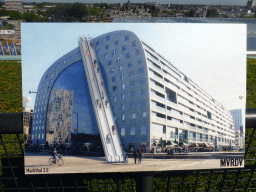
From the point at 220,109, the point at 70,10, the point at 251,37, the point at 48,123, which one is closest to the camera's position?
the point at 48,123

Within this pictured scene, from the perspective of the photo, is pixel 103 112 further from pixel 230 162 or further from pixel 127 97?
pixel 230 162

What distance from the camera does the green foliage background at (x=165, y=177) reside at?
1.83 m

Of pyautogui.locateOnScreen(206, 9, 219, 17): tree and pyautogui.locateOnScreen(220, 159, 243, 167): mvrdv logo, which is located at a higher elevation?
pyautogui.locateOnScreen(206, 9, 219, 17): tree

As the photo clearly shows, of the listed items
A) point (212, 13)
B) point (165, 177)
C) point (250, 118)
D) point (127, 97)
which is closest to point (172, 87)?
point (127, 97)

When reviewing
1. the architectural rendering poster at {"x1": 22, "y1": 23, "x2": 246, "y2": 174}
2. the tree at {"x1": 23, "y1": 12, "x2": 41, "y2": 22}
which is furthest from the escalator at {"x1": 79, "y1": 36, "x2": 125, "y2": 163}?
the tree at {"x1": 23, "y1": 12, "x2": 41, "y2": 22}

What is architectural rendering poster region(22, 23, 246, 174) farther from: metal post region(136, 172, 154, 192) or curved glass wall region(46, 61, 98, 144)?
metal post region(136, 172, 154, 192)

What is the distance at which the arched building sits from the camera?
54.6 inches

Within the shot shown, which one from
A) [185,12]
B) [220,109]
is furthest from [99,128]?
[185,12]

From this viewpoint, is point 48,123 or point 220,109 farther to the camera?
point 220,109

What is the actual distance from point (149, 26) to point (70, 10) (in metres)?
23.7

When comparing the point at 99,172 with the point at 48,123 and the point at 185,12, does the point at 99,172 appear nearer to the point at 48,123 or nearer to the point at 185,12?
the point at 48,123

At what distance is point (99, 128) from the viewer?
56.3 inches

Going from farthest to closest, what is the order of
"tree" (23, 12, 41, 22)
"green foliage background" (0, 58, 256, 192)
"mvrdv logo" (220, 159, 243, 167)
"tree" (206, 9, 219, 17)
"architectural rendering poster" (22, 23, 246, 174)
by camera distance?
"tree" (206, 9, 219, 17) → "tree" (23, 12, 41, 22) → "green foliage background" (0, 58, 256, 192) → "mvrdv logo" (220, 159, 243, 167) → "architectural rendering poster" (22, 23, 246, 174)

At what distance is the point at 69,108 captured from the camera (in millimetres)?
1409
